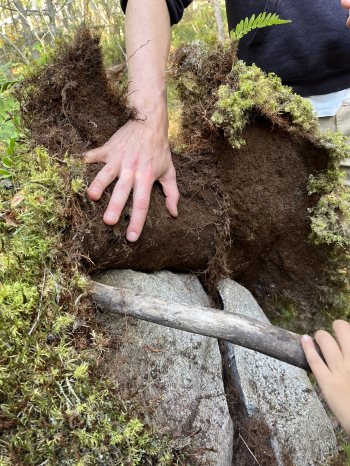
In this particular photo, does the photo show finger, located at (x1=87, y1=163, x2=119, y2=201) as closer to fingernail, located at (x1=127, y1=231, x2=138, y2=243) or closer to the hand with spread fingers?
the hand with spread fingers

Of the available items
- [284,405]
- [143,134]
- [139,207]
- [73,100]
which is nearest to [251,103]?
[143,134]

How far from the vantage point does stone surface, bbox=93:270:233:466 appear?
5.97ft

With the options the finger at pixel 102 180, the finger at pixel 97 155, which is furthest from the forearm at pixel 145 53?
the finger at pixel 102 180

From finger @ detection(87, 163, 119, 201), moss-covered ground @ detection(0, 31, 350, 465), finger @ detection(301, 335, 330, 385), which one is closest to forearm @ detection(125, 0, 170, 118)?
finger @ detection(87, 163, 119, 201)

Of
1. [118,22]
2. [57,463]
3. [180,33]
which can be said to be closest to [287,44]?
[57,463]

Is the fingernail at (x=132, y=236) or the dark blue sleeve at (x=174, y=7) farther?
the dark blue sleeve at (x=174, y=7)

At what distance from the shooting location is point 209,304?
9.06 ft

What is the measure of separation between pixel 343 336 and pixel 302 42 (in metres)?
2.49

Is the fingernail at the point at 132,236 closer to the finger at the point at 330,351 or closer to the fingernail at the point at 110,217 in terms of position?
the fingernail at the point at 110,217

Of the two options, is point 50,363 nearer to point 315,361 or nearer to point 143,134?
point 315,361

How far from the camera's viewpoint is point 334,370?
5.05 feet

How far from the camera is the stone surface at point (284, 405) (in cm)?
216

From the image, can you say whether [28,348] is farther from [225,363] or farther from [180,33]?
[180,33]

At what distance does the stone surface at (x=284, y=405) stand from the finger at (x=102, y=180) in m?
1.65
